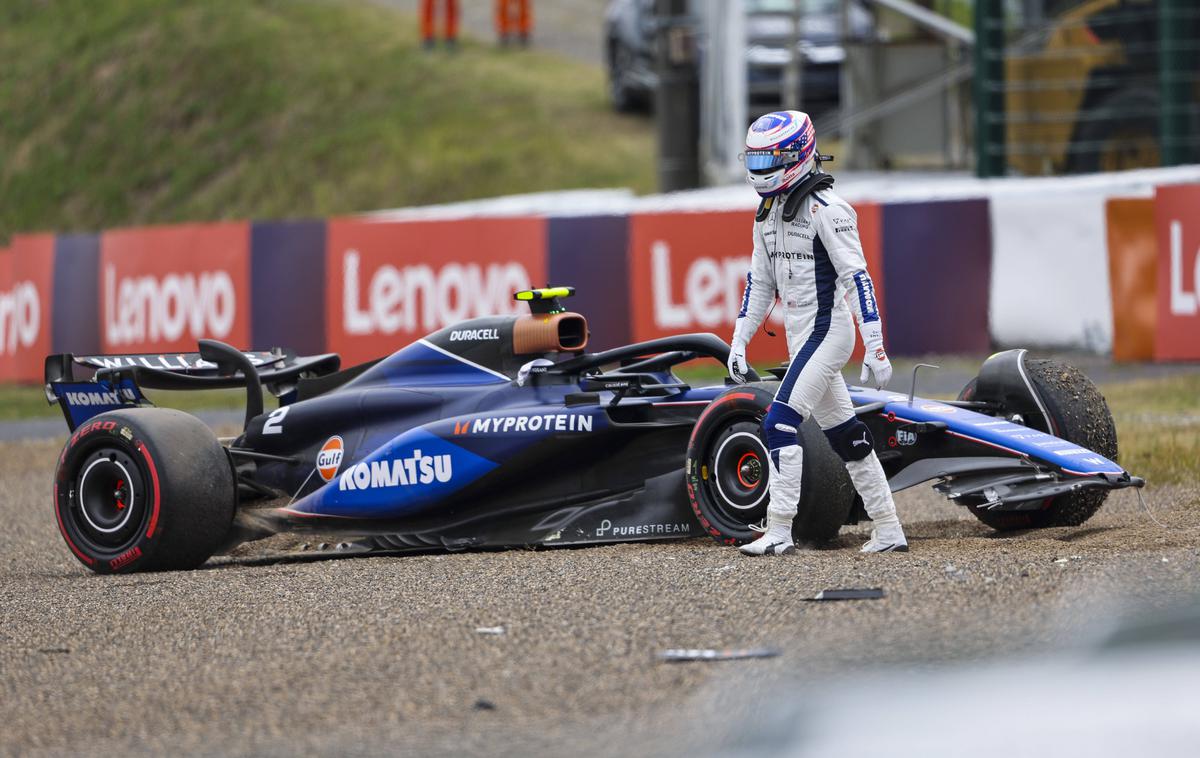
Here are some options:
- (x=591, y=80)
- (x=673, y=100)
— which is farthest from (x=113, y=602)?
(x=591, y=80)

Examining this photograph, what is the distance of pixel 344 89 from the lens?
33438 millimetres

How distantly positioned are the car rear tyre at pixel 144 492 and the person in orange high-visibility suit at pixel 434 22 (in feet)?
84.2

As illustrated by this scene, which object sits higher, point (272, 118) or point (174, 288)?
point (272, 118)

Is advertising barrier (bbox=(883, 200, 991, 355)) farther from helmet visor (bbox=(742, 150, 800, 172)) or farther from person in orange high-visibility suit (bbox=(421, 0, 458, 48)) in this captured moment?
person in orange high-visibility suit (bbox=(421, 0, 458, 48))

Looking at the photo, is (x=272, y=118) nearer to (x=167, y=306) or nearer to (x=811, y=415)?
(x=167, y=306)

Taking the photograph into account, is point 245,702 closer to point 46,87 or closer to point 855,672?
point 855,672

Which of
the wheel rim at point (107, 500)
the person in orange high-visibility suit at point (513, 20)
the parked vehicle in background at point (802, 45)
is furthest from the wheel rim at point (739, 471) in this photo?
the person in orange high-visibility suit at point (513, 20)

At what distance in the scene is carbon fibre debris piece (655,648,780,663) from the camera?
5.48 meters

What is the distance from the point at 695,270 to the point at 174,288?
17.5 ft

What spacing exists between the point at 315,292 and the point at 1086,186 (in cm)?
681

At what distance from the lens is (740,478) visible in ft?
25.6

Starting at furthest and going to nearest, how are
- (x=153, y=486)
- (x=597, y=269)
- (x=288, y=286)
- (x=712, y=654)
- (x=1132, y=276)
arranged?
→ 1. (x=288, y=286)
2. (x=597, y=269)
3. (x=1132, y=276)
4. (x=153, y=486)
5. (x=712, y=654)

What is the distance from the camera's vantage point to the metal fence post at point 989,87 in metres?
17.5

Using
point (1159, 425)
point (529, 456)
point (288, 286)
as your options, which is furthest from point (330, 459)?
point (288, 286)
